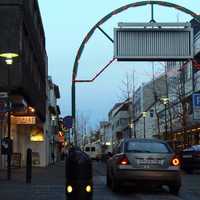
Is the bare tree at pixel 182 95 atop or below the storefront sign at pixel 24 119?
atop

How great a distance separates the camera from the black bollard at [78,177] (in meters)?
14.2

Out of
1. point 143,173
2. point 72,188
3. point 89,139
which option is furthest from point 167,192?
point 89,139

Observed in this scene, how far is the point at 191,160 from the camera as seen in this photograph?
35.2m

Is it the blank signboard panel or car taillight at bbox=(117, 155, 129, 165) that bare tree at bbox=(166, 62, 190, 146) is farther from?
car taillight at bbox=(117, 155, 129, 165)

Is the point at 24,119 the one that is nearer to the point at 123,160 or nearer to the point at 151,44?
the point at 151,44

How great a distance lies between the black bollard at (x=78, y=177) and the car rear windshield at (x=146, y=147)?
561 cm

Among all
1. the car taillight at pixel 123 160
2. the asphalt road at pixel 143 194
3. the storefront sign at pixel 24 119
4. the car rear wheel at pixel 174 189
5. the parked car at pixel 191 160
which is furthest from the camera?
the storefront sign at pixel 24 119

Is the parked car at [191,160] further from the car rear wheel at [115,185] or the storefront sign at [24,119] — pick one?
the car rear wheel at [115,185]

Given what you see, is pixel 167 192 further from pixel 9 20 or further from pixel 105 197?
pixel 9 20

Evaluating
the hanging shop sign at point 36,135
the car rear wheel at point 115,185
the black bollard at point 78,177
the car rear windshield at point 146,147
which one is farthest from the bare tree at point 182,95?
the black bollard at point 78,177

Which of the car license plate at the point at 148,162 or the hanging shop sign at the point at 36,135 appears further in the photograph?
the hanging shop sign at the point at 36,135

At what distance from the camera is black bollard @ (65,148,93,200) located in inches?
560

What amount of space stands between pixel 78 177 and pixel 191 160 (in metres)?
21.7

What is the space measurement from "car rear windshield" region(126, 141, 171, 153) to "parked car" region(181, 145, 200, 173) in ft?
48.8
